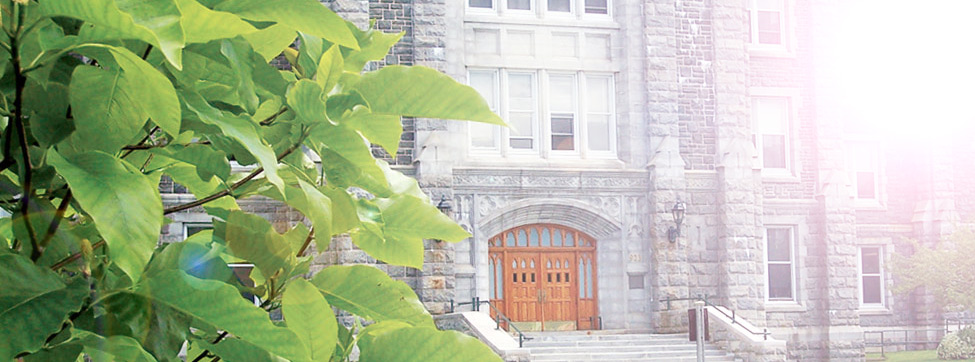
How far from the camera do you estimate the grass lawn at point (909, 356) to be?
23259 mm

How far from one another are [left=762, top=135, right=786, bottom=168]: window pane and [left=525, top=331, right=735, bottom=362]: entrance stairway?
4755 millimetres

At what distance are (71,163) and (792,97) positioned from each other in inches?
905

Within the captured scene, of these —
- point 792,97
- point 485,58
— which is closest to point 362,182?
point 485,58

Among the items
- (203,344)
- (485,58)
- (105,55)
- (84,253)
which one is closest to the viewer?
(105,55)

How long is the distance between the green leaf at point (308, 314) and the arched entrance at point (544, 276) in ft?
67.0

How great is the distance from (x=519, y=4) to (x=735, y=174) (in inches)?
220

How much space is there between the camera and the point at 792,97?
22.8 m

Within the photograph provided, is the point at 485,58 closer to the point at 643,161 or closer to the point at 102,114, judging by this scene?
the point at 643,161

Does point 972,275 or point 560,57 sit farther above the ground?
point 560,57

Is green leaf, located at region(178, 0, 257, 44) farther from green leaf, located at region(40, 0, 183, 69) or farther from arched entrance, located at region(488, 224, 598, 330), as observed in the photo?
arched entrance, located at region(488, 224, 598, 330)

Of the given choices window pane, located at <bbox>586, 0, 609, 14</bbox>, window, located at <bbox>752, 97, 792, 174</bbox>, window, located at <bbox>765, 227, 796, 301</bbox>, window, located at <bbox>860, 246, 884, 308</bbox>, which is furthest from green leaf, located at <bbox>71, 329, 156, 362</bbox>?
window, located at <bbox>860, 246, 884, 308</bbox>

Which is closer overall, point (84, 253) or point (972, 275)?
point (84, 253)

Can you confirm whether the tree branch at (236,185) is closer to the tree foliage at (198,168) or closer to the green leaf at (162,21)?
the tree foliage at (198,168)

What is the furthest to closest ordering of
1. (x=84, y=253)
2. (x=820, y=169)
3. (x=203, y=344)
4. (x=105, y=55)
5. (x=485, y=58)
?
(x=820, y=169), (x=485, y=58), (x=203, y=344), (x=84, y=253), (x=105, y=55)
